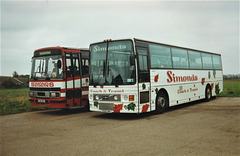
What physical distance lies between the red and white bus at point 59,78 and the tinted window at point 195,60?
6.75 m

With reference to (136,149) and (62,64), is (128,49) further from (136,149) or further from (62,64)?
(136,149)

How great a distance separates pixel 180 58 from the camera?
47.8 feet

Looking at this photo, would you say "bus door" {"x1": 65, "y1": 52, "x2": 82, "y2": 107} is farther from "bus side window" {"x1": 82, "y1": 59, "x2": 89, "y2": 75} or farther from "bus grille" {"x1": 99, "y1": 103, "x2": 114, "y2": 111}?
"bus grille" {"x1": 99, "y1": 103, "x2": 114, "y2": 111}

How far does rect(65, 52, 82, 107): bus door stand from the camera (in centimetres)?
1227

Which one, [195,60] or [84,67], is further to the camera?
[195,60]

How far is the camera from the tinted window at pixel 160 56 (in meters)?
12.0

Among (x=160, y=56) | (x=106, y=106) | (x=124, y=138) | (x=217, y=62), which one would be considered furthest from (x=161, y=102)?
(x=217, y=62)

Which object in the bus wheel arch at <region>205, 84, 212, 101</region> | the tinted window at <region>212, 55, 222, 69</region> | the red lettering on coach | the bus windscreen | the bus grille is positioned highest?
the tinted window at <region>212, 55, 222, 69</region>

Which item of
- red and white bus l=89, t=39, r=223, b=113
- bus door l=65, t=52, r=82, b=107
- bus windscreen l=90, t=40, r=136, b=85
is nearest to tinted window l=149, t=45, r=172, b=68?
red and white bus l=89, t=39, r=223, b=113

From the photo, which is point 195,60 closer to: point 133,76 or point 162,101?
point 162,101

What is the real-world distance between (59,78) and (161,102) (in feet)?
16.4

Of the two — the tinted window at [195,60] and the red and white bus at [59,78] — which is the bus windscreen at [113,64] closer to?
the red and white bus at [59,78]

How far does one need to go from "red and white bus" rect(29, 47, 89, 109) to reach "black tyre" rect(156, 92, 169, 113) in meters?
3.73

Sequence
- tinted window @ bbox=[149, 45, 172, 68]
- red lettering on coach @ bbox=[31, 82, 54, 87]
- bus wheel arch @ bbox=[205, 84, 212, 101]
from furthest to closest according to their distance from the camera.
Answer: bus wheel arch @ bbox=[205, 84, 212, 101], red lettering on coach @ bbox=[31, 82, 54, 87], tinted window @ bbox=[149, 45, 172, 68]
